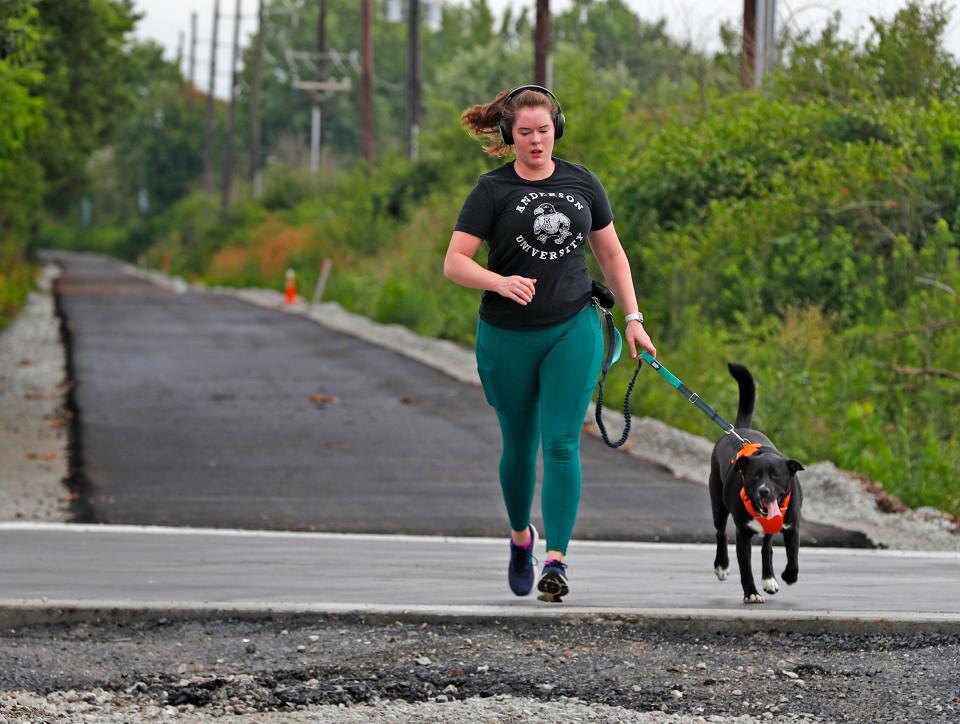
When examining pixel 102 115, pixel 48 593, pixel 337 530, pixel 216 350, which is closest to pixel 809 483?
pixel 337 530

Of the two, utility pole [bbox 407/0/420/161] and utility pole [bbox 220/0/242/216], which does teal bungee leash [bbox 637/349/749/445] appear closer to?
utility pole [bbox 407/0/420/161]

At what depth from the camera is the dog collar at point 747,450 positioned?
618 centimetres

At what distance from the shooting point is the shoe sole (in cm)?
666

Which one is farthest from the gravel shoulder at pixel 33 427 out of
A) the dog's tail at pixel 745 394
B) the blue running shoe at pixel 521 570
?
the dog's tail at pixel 745 394

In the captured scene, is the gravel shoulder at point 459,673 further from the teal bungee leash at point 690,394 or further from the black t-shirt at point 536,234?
the black t-shirt at point 536,234

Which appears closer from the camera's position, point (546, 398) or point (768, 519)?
point (768, 519)

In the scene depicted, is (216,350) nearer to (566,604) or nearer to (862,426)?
(862,426)

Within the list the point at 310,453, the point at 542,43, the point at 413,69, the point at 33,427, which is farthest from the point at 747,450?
the point at 413,69

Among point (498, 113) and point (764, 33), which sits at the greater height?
point (764, 33)

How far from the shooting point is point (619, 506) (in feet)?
36.9

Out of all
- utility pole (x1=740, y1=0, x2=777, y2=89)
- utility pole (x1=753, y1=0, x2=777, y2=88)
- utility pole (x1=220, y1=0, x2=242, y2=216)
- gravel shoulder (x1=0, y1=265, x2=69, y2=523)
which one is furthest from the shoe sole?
utility pole (x1=220, y1=0, x2=242, y2=216)

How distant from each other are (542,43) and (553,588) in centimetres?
2391

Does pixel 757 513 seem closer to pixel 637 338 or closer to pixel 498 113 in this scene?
pixel 637 338

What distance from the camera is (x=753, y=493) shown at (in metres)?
6.08
